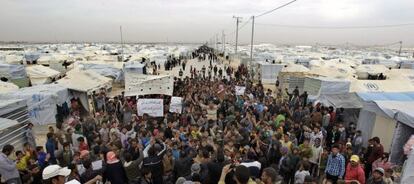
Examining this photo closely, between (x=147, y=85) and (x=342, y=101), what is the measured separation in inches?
362

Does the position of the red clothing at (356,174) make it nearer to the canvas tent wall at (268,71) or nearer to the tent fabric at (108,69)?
the canvas tent wall at (268,71)

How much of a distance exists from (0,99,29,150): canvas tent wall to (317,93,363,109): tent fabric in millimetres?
11837

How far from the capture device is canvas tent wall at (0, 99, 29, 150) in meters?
8.54

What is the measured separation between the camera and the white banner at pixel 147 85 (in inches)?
586

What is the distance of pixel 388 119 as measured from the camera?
9438 millimetres

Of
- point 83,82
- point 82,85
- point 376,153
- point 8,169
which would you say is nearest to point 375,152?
point 376,153

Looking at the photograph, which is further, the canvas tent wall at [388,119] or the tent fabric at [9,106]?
the tent fabric at [9,106]

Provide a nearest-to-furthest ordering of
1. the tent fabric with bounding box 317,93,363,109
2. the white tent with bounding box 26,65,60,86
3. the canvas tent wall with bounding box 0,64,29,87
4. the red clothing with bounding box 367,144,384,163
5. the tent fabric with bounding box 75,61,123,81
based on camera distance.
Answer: the red clothing with bounding box 367,144,384,163
the tent fabric with bounding box 317,93,363,109
the canvas tent wall with bounding box 0,64,29,87
the white tent with bounding box 26,65,60,86
the tent fabric with bounding box 75,61,123,81

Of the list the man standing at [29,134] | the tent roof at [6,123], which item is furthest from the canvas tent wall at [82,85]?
the tent roof at [6,123]

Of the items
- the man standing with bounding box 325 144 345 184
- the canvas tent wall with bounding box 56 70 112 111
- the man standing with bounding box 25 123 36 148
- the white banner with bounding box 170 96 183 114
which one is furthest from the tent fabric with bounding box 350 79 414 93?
A: the man standing with bounding box 25 123 36 148

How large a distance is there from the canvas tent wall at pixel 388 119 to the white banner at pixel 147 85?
898cm

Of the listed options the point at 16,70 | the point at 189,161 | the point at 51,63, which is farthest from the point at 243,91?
the point at 51,63

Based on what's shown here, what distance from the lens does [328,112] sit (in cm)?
1200

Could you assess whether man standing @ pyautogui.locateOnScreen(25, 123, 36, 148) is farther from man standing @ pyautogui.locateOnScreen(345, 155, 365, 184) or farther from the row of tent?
the row of tent
